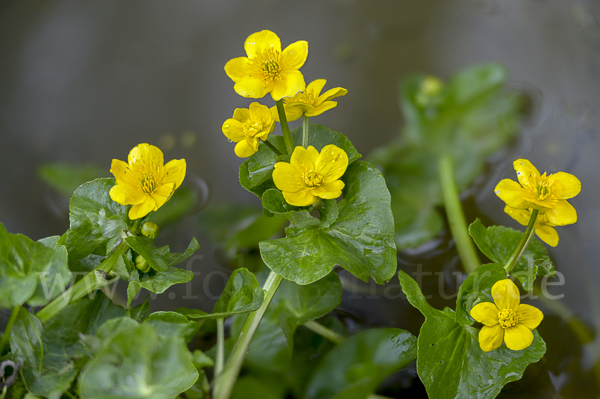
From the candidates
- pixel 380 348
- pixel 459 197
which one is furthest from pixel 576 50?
pixel 380 348

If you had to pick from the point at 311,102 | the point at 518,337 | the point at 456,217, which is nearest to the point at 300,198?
the point at 311,102

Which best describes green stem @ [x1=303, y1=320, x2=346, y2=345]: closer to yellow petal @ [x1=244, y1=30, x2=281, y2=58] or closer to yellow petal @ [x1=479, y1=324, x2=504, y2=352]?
yellow petal @ [x1=479, y1=324, x2=504, y2=352]

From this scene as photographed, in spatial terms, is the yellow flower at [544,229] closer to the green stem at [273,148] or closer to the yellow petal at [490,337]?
the yellow petal at [490,337]

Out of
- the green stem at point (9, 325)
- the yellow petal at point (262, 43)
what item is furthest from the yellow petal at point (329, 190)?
the green stem at point (9, 325)

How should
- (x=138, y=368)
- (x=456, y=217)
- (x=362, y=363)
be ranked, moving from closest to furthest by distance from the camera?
(x=138, y=368) → (x=362, y=363) → (x=456, y=217)

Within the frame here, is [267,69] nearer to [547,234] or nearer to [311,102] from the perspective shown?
[311,102]
